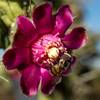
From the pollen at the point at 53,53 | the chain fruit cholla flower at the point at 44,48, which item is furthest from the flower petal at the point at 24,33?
the pollen at the point at 53,53

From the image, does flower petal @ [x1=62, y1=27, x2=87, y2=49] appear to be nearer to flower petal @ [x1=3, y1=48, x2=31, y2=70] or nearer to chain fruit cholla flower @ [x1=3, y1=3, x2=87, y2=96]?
chain fruit cholla flower @ [x1=3, y1=3, x2=87, y2=96]

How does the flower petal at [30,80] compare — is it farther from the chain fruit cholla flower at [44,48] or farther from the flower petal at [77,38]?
the flower petal at [77,38]

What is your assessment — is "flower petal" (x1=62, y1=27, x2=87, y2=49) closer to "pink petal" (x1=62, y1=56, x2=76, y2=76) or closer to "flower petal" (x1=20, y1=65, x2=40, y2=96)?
"pink petal" (x1=62, y1=56, x2=76, y2=76)

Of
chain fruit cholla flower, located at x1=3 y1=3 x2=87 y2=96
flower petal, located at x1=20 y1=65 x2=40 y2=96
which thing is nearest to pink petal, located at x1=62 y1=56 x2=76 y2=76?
chain fruit cholla flower, located at x1=3 y1=3 x2=87 y2=96

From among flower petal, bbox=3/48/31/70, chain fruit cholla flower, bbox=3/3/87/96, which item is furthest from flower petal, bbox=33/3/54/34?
flower petal, bbox=3/48/31/70

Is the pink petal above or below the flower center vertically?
below

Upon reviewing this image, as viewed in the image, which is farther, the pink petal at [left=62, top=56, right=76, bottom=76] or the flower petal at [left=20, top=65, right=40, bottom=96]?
the pink petal at [left=62, top=56, right=76, bottom=76]

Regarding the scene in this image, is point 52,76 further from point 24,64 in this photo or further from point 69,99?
point 69,99
